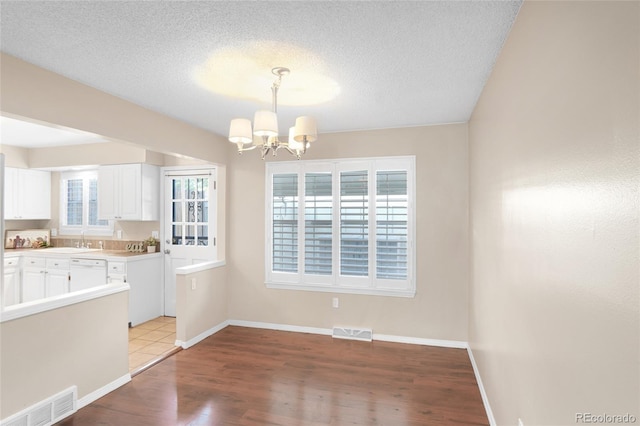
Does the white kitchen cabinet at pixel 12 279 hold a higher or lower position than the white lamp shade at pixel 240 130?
lower

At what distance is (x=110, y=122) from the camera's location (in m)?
2.93

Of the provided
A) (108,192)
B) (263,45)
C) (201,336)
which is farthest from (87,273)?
(263,45)

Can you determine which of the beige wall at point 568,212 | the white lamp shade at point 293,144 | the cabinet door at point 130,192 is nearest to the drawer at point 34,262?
the cabinet door at point 130,192

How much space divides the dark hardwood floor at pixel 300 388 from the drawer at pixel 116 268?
1606mm

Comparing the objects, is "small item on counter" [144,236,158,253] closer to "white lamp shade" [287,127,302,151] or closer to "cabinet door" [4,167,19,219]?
"cabinet door" [4,167,19,219]

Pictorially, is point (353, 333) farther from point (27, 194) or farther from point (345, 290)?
point (27, 194)

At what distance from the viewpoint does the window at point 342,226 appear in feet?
13.4

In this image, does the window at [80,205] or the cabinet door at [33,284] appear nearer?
the cabinet door at [33,284]

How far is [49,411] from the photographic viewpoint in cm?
246

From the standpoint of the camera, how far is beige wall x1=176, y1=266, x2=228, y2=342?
399 cm

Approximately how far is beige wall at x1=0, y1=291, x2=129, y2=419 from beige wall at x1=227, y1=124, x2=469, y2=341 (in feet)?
6.18

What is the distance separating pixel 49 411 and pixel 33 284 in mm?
3549

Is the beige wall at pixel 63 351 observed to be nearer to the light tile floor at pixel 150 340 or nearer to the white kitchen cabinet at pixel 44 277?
the light tile floor at pixel 150 340

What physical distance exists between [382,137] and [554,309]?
3.12 meters
